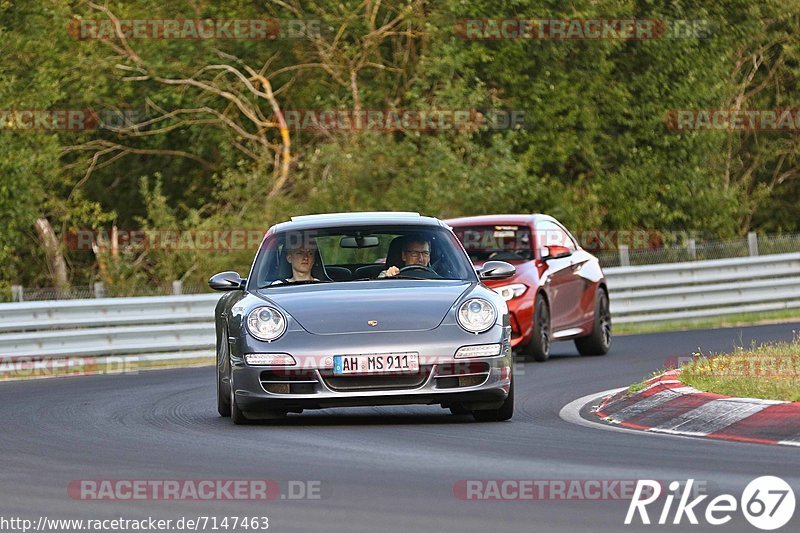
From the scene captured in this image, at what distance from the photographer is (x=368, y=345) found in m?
11.3

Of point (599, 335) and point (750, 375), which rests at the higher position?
point (750, 375)

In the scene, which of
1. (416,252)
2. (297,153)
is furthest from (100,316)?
(297,153)

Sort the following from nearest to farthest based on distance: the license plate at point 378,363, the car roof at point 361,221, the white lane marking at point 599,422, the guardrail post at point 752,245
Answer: the white lane marking at point 599,422, the license plate at point 378,363, the car roof at point 361,221, the guardrail post at point 752,245

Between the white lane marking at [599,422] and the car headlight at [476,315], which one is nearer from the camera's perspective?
the white lane marking at [599,422]

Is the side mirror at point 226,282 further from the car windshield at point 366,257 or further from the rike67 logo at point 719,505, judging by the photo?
the rike67 logo at point 719,505

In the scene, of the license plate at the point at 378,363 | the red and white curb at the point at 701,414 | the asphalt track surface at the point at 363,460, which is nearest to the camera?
the asphalt track surface at the point at 363,460

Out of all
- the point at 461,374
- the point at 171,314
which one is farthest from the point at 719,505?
the point at 171,314

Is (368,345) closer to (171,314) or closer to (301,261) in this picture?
(301,261)

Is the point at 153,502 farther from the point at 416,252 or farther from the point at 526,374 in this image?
the point at 526,374

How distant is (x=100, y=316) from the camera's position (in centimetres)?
2216

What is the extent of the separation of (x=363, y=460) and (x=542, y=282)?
399 inches

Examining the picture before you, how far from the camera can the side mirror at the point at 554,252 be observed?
1962 centimetres

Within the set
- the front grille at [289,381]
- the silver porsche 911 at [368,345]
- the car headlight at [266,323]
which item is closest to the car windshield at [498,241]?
the silver porsche 911 at [368,345]

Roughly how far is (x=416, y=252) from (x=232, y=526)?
5.58 m
